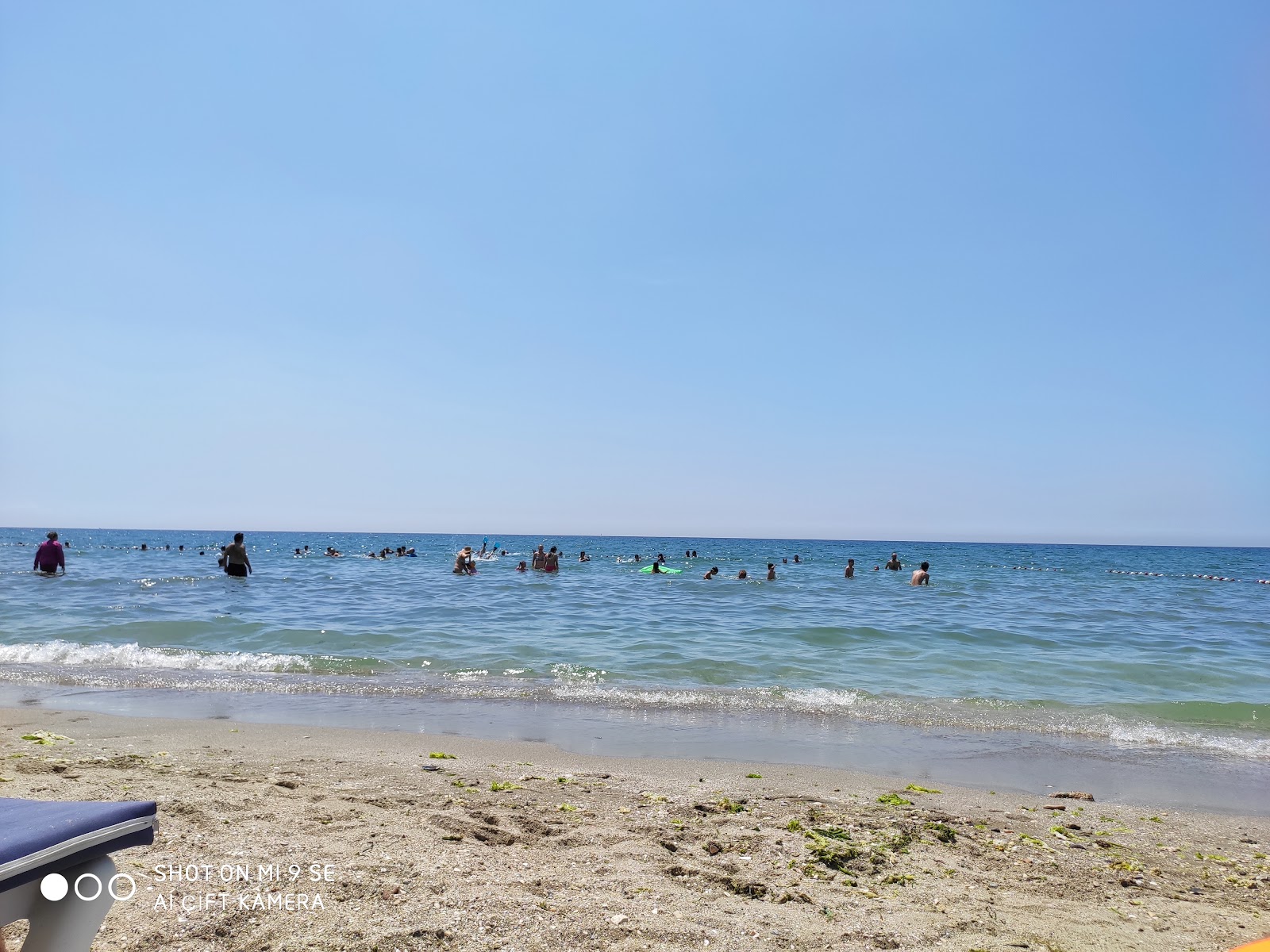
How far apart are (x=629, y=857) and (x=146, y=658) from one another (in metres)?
9.90

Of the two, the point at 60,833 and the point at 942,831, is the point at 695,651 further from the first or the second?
the point at 60,833

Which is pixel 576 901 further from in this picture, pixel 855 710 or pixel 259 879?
pixel 855 710

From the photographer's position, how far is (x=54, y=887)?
77.0 inches

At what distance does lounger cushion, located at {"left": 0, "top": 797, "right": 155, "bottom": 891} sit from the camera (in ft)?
6.09

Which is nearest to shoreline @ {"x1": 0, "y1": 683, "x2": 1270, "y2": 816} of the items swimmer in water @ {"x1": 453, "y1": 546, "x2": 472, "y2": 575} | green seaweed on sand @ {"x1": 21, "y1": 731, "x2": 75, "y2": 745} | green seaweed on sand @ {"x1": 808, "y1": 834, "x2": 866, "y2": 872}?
green seaweed on sand @ {"x1": 21, "y1": 731, "x2": 75, "y2": 745}

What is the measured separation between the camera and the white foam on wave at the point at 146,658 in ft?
34.3

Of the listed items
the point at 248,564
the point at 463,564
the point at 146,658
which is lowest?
the point at 146,658

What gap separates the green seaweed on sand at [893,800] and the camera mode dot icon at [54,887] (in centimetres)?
466

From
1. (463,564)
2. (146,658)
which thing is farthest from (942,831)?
(463,564)

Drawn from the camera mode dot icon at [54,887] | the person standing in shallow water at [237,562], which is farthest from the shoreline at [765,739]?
the person standing in shallow water at [237,562]

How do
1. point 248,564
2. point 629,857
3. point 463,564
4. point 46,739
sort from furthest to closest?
1. point 463,564
2. point 248,564
3. point 46,739
4. point 629,857

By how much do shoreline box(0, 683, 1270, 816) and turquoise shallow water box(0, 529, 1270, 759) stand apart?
40 centimetres

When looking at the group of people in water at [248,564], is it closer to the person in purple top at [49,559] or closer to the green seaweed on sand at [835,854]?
the person in purple top at [49,559]

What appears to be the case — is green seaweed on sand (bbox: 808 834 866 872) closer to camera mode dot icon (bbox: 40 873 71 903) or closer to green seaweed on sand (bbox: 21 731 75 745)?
camera mode dot icon (bbox: 40 873 71 903)
